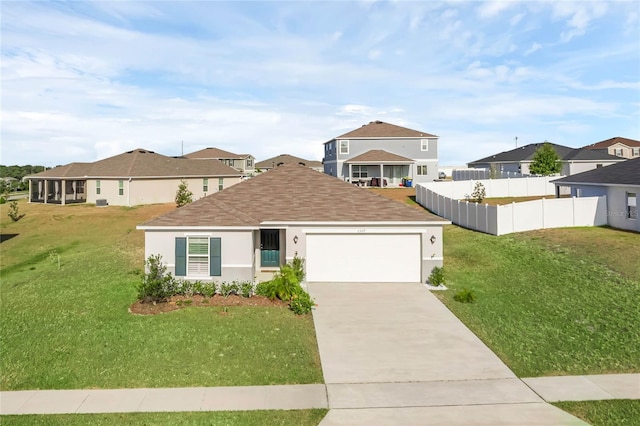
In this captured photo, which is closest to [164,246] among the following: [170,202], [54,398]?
[54,398]

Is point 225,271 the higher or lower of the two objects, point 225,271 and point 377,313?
the higher

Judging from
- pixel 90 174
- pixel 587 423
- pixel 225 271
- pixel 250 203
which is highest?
pixel 90 174

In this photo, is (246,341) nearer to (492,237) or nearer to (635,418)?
(635,418)

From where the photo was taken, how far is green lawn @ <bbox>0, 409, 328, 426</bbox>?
9.12 m

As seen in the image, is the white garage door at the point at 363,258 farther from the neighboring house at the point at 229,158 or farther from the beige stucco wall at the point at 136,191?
the neighboring house at the point at 229,158

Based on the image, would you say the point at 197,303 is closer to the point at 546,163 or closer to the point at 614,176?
the point at 614,176

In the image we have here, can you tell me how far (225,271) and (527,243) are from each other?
55.6 ft

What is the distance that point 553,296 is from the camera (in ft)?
57.9

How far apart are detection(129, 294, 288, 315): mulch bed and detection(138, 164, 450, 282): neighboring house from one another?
1252 mm

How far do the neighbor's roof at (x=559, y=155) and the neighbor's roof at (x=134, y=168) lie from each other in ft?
147

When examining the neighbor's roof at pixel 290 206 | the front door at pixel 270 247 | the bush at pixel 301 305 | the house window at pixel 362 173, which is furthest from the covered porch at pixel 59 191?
the bush at pixel 301 305

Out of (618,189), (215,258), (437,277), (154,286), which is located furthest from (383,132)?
(154,286)

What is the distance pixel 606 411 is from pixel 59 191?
165ft

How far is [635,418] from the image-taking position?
9336mm
